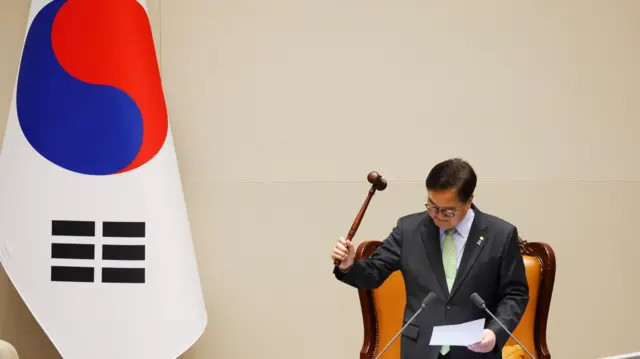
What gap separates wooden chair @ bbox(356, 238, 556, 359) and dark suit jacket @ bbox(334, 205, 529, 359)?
36 cm

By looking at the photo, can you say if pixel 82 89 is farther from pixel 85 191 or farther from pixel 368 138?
pixel 368 138

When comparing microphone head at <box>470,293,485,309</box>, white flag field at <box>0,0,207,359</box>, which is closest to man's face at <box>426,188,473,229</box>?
microphone head at <box>470,293,485,309</box>

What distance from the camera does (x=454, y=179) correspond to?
227 centimetres

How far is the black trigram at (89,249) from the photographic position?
9.62 feet

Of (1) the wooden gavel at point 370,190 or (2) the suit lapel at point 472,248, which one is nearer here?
(1) the wooden gavel at point 370,190

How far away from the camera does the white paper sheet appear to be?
2123mm

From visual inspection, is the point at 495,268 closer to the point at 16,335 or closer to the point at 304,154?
the point at 304,154

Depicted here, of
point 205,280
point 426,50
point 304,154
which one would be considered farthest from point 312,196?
point 426,50

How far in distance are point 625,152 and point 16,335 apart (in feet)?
9.56

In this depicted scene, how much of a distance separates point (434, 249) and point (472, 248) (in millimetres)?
114

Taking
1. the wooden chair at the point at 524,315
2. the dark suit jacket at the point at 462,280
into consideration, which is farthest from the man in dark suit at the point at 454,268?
the wooden chair at the point at 524,315

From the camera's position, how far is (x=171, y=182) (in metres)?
3.04

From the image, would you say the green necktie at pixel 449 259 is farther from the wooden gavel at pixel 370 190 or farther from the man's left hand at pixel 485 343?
the wooden gavel at pixel 370 190

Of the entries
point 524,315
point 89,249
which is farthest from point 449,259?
point 89,249
